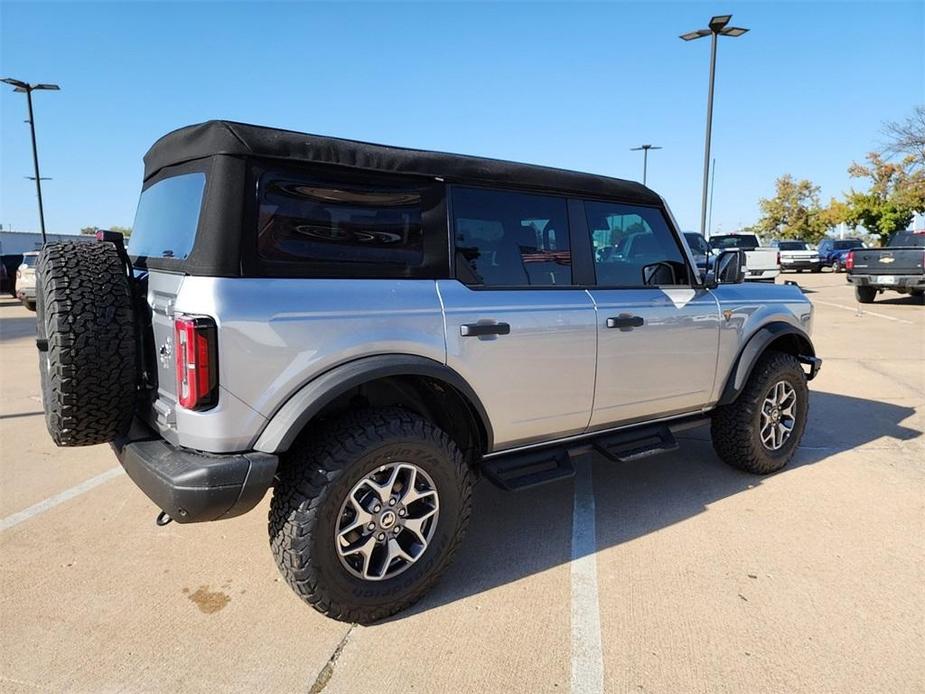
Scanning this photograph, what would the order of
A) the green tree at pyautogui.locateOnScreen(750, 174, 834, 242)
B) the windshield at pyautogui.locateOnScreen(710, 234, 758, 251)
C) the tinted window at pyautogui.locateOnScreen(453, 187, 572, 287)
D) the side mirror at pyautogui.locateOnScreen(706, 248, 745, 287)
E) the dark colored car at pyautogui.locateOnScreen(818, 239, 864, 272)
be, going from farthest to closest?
the green tree at pyautogui.locateOnScreen(750, 174, 834, 242) → the dark colored car at pyautogui.locateOnScreen(818, 239, 864, 272) → the windshield at pyautogui.locateOnScreen(710, 234, 758, 251) → the side mirror at pyautogui.locateOnScreen(706, 248, 745, 287) → the tinted window at pyautogui.locateOnScreen(453, 187, 572, 287)

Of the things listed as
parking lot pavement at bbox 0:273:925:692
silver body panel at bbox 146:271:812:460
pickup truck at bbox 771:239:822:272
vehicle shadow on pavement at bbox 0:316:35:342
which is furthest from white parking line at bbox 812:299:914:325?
vehicle shadow on pavement at bbox 0:316:35:342

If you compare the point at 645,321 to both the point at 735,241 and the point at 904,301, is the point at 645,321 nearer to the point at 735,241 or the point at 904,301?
the point at 904,301

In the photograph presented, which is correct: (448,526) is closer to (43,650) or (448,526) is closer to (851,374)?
(43,650)

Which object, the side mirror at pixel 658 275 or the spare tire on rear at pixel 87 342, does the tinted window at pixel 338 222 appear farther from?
the side mirror at pixel 658 275

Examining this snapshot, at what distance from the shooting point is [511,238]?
3217mm

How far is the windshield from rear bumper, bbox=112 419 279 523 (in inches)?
766

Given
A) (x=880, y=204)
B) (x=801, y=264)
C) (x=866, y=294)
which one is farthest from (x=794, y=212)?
(x=866, y=294)

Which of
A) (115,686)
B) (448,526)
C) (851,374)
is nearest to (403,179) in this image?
(448,526)

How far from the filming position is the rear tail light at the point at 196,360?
2.25 metres

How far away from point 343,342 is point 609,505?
7.25 feet

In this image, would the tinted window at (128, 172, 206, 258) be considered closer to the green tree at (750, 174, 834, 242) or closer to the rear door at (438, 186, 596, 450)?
the rear door at (438, 186, 596, 450)

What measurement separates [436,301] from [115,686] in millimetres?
1913

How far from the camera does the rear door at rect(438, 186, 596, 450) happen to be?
2.92 metres

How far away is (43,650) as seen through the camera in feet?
8.14
